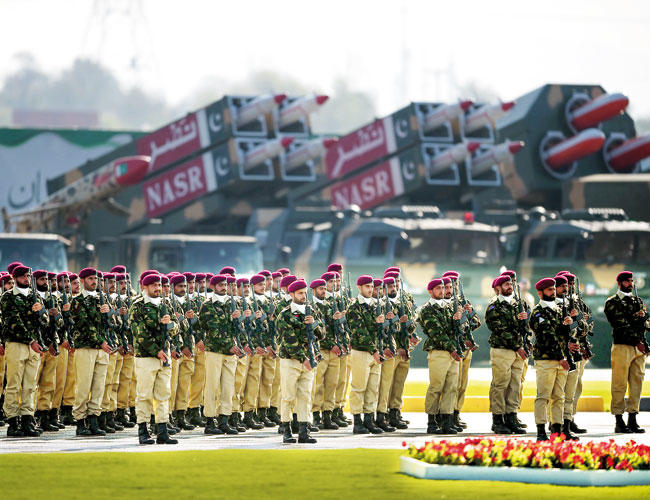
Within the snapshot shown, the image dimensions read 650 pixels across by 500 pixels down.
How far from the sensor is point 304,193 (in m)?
30.2

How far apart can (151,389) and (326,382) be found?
2714 millimetres

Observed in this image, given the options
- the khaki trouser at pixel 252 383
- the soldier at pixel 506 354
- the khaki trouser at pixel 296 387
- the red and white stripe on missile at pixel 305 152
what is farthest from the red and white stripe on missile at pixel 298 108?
the khaki trouser at pixel 296 387

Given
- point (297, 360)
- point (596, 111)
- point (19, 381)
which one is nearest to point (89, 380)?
point (19, 381)

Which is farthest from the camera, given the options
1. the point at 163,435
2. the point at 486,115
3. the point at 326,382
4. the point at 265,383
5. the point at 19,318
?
the point at 486,115

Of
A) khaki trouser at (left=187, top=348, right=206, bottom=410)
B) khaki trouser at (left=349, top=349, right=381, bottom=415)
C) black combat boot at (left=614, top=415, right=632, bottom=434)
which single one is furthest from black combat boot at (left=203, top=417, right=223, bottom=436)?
black combat boot at (left=614, top=415, right=632, bottom=434)

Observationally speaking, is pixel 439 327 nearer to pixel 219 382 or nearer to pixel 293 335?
pixel 293 335

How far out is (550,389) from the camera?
1378 cm

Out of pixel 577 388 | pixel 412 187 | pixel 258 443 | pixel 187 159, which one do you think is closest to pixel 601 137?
pixel 412 187

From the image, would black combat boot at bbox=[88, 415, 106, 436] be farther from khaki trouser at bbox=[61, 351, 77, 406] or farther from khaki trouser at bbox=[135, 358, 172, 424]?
khaki trouser at bbox=[135, 358, 172, 424]

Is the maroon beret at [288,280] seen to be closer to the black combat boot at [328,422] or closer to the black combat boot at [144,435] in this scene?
the black combat boot at [328,422]

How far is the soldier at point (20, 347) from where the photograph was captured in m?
14.4

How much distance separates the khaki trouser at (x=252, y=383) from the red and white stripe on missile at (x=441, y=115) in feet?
48.5

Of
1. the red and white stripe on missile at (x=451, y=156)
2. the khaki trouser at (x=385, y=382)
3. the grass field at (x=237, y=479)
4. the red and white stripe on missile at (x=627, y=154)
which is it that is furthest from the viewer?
the red and white stripe on missile at (x=627, y=154)

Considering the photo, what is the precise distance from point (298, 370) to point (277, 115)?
1614cm
